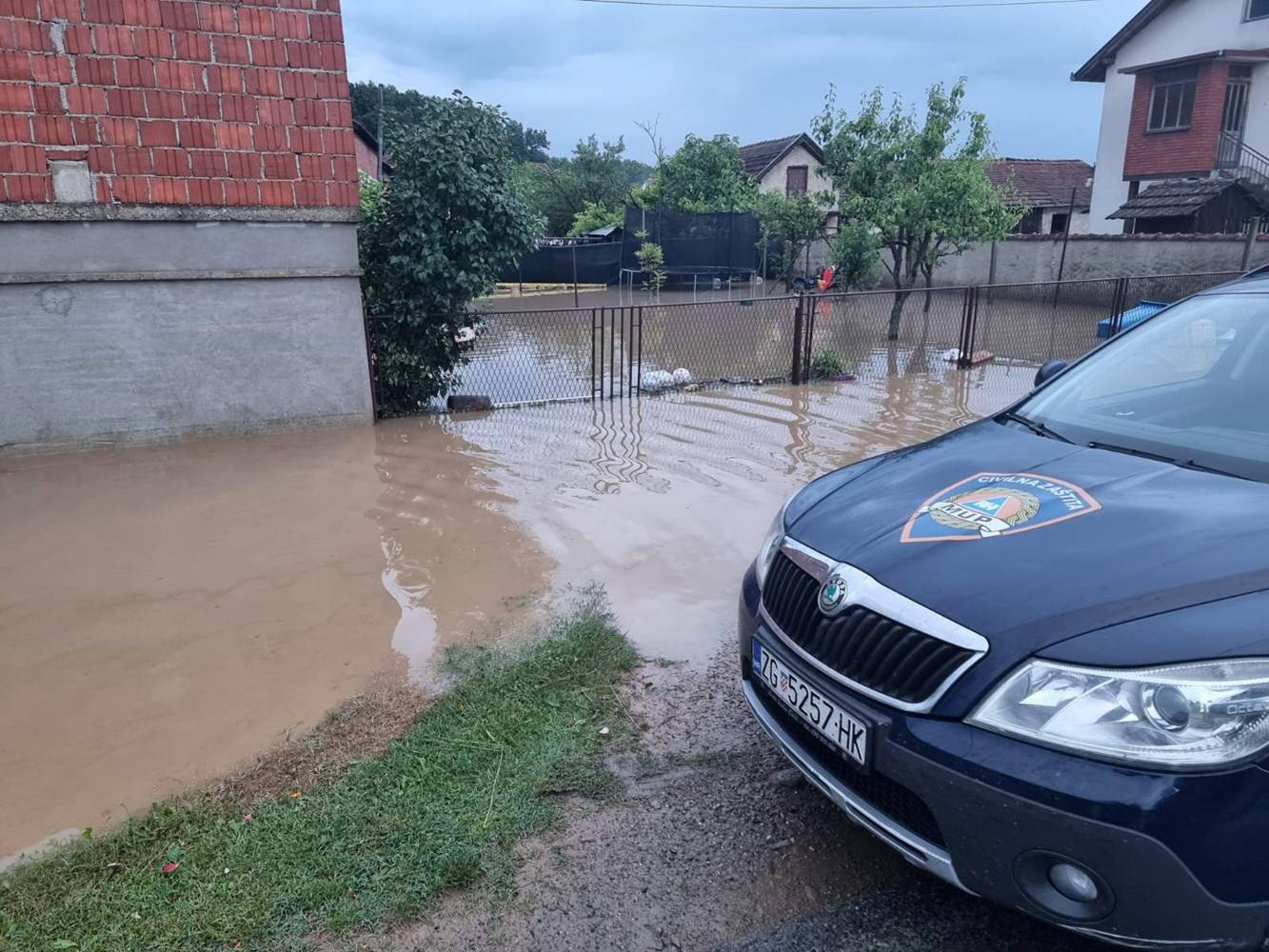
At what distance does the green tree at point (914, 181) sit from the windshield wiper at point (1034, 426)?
10.2 m

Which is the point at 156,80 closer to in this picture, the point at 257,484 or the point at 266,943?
the point at 257,484

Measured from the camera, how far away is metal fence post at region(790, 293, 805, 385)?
10.4 metres

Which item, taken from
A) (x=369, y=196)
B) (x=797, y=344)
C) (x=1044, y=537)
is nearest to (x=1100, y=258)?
(x=797, y=344)

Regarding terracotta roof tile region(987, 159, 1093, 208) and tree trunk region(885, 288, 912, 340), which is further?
terracotta roof tile region(987, 159, 1093, 208)

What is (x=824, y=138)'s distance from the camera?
14125 mm

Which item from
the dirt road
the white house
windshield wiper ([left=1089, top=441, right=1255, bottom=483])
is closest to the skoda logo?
the dirt road

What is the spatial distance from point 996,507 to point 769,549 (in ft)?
2.35

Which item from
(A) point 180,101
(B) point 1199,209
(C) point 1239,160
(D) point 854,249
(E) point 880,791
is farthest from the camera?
(C) point 1239,160

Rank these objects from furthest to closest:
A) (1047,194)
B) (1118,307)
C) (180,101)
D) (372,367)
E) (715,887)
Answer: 1. (1047,194)
2. (1118,307)
3. (372,367)
4. (180,101)
5. (715,887)

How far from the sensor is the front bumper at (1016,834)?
5.64 ft

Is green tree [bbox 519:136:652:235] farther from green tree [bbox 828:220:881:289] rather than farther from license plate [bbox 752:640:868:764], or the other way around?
license plate [bbox 752:640:868:764]

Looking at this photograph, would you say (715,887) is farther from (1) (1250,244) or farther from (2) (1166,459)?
(1) (1250,244)

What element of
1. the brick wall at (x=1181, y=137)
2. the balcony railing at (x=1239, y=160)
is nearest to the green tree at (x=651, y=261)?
the brick wall at (x=1181, y=137)

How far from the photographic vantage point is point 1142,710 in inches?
70.4
